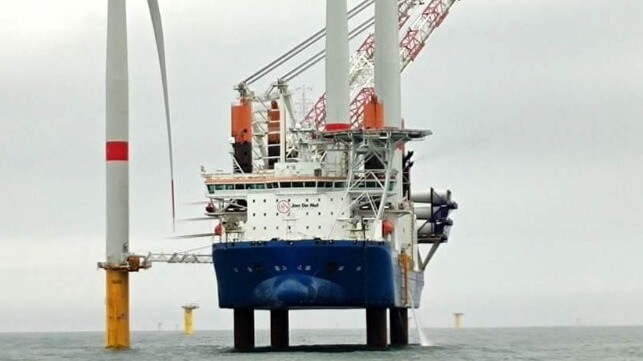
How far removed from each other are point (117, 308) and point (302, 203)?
10584 mm

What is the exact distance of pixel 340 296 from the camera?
2525 inches

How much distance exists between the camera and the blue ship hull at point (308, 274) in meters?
63.5

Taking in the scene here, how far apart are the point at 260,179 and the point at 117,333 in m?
10.6

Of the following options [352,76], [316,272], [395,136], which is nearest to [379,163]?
[395,136]

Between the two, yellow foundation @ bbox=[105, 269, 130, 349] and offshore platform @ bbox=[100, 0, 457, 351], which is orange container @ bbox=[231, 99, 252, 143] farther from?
yellow foundation @ bbox=[105, 269, 130, 349]

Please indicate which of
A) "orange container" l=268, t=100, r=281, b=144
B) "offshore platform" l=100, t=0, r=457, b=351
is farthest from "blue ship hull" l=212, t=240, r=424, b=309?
"orange container" l=268, t=100, r=281, b=144

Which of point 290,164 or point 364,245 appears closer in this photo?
point 364,245

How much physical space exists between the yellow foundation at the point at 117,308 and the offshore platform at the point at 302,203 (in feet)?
0.22

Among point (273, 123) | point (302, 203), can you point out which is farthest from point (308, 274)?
point (273, 123)

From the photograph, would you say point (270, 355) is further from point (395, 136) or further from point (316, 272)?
point (395, 136)

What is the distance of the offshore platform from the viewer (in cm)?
6406

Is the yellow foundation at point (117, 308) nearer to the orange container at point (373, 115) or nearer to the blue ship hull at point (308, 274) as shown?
A: the blue ship hull at point (308, 274)

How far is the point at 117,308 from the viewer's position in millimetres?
69438

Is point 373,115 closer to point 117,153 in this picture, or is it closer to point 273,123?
point 273,123
